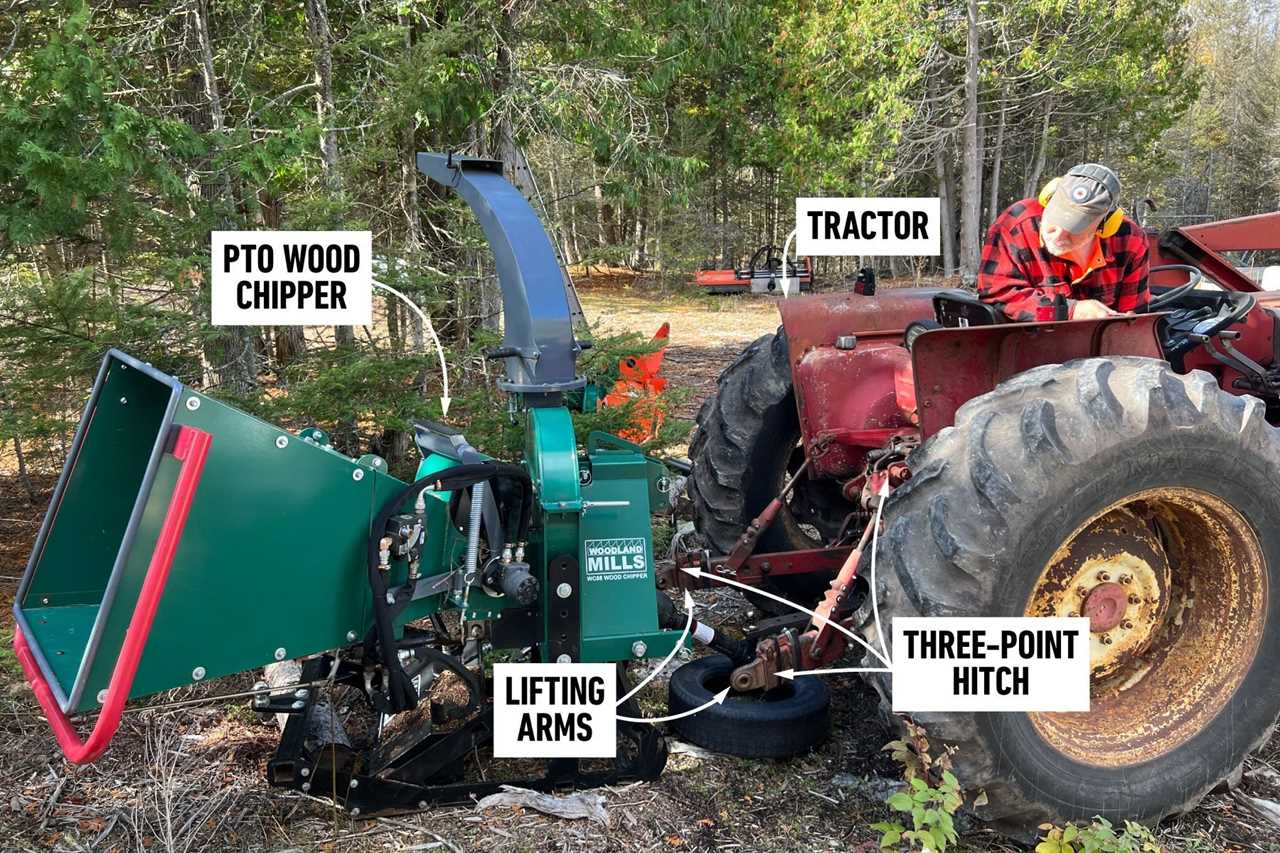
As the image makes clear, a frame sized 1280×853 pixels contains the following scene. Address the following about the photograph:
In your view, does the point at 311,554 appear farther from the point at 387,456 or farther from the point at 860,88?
the point at 860,88

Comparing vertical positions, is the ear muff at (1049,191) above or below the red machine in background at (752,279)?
below

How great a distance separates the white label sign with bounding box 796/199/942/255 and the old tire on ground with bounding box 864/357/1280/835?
9.88 ft

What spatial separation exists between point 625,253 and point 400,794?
4.00 meters

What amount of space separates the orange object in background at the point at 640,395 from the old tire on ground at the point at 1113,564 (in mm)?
2661

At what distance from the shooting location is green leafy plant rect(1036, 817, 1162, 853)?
8.80ft

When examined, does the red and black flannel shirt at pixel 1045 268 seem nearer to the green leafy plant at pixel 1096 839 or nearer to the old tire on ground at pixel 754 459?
the old tire on ground at pixel 754 459

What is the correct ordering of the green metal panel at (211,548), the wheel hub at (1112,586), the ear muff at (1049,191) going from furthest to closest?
the ear muff at (1049,191) → the wheel hub at (1112,586) → the green metal panel at (211,548)

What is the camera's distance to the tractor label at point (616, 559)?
3156 mm

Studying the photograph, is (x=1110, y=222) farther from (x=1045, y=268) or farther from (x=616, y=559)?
(x=616, y=559)

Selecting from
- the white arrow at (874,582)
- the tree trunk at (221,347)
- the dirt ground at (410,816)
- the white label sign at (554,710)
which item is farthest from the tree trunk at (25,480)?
the white arrow at (874,582)

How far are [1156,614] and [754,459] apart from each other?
1677 mm

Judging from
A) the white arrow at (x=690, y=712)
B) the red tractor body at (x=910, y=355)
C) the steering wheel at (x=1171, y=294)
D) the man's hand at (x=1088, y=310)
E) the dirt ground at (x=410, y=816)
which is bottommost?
the dirt ground at (x=410, y=816)

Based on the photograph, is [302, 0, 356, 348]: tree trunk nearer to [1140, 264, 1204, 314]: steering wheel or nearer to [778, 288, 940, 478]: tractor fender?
[778, 288, 940, 478]: tractor fender

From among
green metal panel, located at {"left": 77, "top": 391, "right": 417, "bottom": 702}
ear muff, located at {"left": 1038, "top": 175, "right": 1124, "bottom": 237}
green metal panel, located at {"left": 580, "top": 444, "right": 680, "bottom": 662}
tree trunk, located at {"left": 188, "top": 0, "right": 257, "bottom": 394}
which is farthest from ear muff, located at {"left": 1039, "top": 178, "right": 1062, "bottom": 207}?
tree trunk, located at {"left": 188, "top": 0, "right": 257, "bottom": 394}
